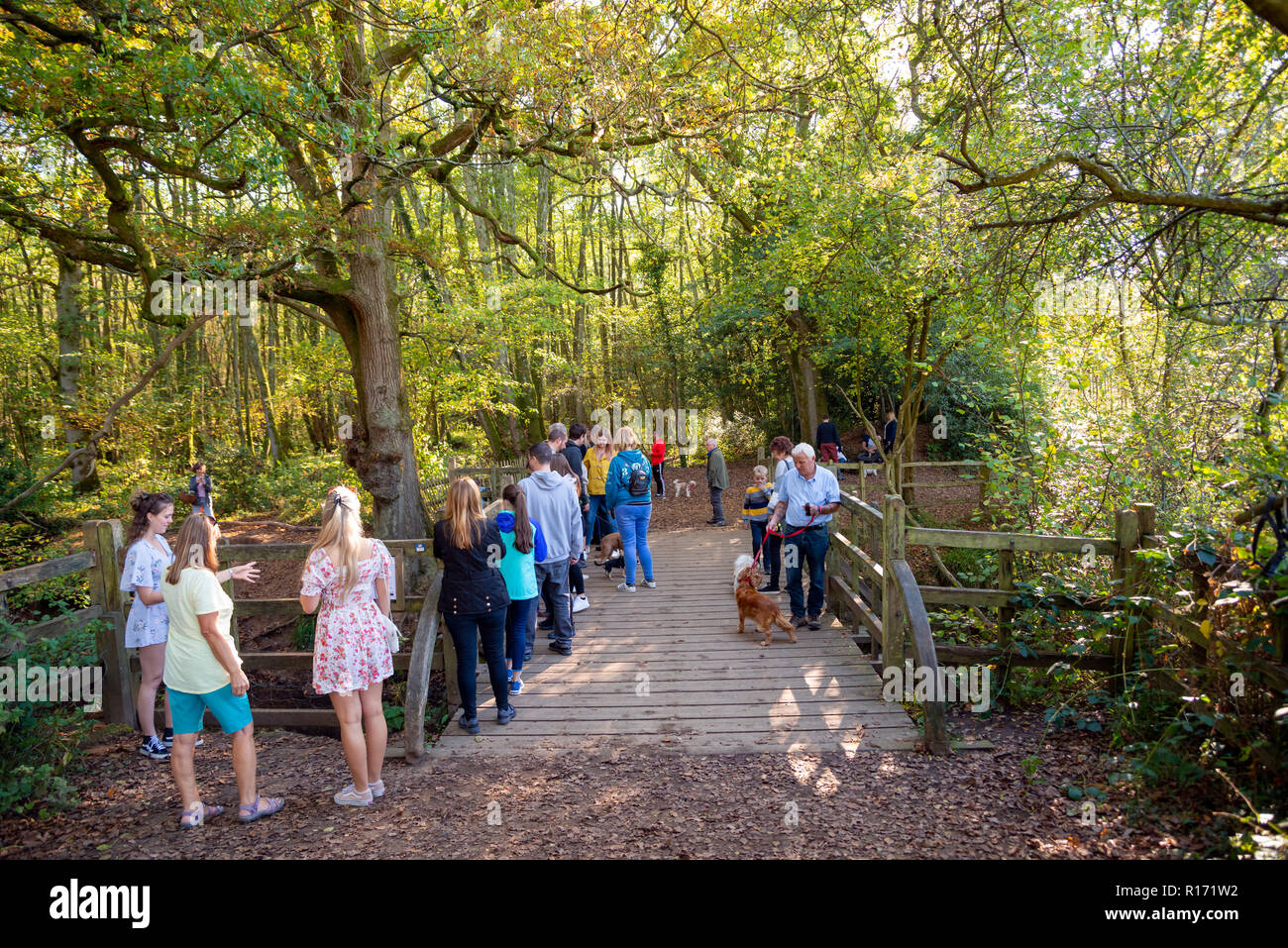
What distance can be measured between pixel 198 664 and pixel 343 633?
2.39 ft

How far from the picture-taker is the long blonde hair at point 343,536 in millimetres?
3980

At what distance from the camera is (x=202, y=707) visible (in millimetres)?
3969

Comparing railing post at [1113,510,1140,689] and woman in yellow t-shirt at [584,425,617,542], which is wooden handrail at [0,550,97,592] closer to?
woman in yellow t-shirt at [584,425,617,542]

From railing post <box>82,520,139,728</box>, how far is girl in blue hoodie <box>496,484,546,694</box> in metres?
3.01

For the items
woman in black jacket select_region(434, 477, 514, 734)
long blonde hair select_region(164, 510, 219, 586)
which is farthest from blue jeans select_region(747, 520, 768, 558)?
long blonde hair select_region(164, 510, 219, 586)

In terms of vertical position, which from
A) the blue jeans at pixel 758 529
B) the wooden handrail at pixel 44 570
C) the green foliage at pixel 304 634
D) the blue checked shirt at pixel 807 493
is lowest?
the green foliage at pixel 304 634

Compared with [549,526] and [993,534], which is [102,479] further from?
[993,534]

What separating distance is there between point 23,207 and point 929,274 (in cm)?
1007

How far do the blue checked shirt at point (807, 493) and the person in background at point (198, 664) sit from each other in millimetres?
4393

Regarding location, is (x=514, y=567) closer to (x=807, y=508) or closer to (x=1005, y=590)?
(x=807, y=508)

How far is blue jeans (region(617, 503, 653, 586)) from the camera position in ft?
25.9

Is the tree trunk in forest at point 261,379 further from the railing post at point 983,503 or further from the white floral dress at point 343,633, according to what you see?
the white floral dress at point 343,633

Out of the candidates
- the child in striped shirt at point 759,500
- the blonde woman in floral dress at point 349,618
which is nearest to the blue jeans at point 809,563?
the child in striped shirt at point 759,500
